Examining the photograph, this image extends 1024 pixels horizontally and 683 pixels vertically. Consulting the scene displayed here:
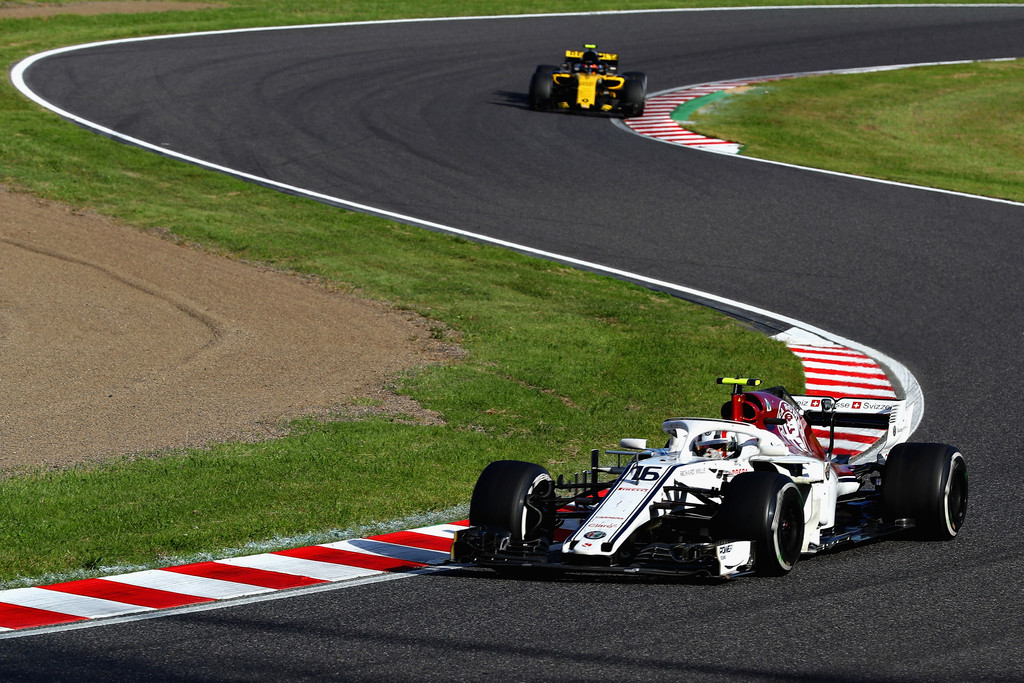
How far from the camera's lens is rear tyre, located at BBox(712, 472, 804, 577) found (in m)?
8.60

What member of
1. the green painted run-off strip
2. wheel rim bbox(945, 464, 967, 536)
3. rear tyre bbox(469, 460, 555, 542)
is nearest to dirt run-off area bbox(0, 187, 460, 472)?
rear tyre bbox(469, 460, 555, 542)

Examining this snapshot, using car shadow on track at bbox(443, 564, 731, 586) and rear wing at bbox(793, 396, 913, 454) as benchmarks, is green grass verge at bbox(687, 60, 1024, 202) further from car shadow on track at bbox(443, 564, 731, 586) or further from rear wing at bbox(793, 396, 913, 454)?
car shadow on track at bbox(443, 564, 731, 586)

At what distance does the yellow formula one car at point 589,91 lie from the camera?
31.0 meters

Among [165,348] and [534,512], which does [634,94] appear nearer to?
→ [165,348]

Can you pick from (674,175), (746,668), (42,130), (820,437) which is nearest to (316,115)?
(42,130)

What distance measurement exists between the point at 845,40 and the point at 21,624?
39902mm

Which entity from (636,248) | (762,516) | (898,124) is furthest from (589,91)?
(762,516)

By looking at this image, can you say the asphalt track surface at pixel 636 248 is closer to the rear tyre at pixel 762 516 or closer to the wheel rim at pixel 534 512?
the rear tyre at pixel 762 516

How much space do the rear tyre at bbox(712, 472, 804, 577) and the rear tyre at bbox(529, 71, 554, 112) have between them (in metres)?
23.2

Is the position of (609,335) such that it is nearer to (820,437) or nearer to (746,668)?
(820,437)

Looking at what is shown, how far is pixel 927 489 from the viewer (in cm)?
981

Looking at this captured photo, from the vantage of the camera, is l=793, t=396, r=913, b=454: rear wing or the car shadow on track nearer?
the car shadow on track

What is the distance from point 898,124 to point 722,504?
26170mm

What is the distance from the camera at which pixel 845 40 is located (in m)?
43.6
